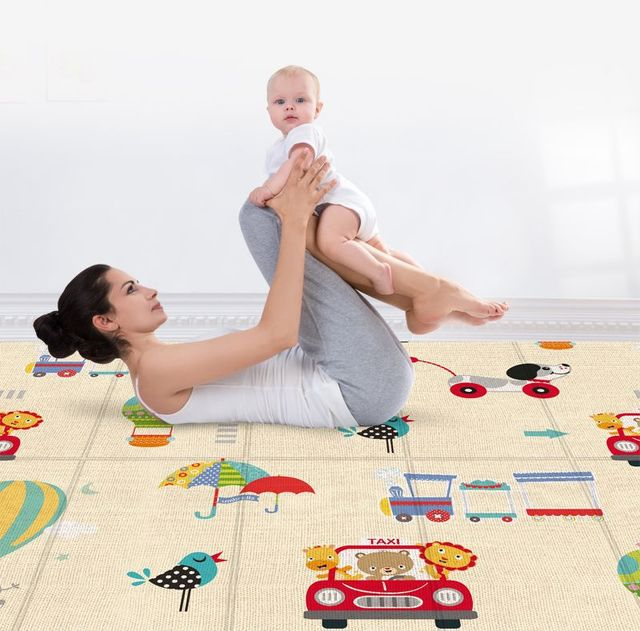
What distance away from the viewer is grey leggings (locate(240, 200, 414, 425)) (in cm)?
262

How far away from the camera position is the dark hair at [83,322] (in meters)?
2.55

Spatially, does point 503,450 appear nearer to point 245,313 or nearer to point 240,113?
point 245,313

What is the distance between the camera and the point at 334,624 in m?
1.88

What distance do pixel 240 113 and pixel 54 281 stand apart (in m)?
1.02

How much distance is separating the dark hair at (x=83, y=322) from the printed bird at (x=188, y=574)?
2.35ft

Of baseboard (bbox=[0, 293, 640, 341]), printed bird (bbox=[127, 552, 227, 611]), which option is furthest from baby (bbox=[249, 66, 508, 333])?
baseboard (bbox=[0, 293, 640, 341])

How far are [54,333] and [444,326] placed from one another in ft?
5.95

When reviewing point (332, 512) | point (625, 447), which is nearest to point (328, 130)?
point (625, 447)

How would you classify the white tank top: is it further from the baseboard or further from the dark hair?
the baseboard

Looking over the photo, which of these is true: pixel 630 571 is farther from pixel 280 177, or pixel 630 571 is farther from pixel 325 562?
pixel 280 177

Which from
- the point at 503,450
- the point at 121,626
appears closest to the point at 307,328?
the point at 503,450

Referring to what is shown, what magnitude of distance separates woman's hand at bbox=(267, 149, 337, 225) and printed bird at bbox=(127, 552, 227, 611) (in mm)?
856

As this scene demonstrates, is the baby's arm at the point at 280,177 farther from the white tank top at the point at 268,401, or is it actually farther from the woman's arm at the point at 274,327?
the white tank top at the point at 268,401

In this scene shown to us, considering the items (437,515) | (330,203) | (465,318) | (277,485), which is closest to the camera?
(437,515)
